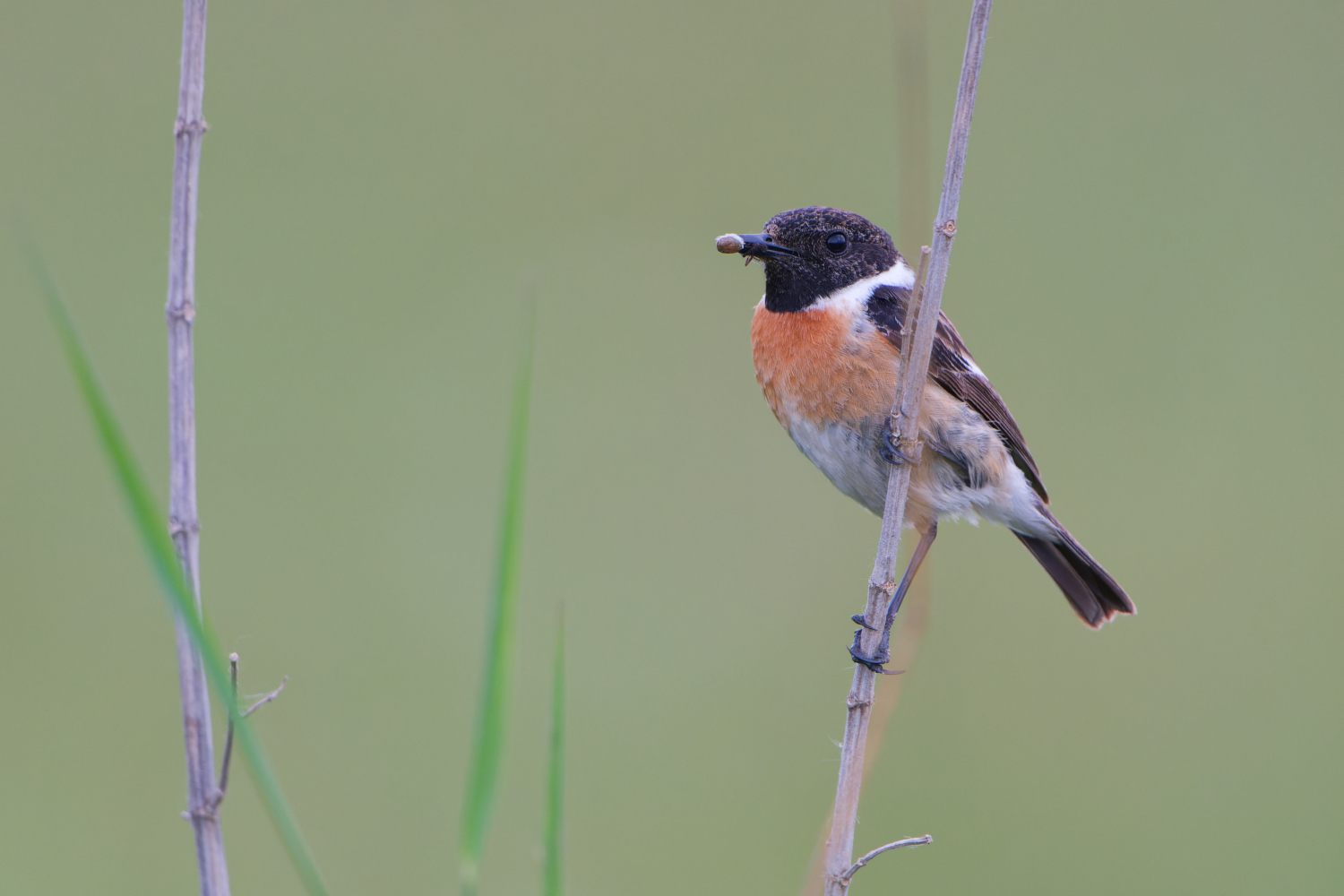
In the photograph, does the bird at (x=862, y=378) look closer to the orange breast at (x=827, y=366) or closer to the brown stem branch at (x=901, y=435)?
the orange breast at (x=827, y=366)

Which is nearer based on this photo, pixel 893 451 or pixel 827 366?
pixel 893 451

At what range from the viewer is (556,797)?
54.4 inches

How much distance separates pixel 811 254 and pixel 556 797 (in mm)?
2266

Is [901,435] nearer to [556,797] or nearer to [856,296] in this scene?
[856,296]

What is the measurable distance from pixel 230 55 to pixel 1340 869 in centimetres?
760

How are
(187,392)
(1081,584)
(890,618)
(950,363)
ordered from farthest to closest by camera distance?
(1081,584) < (950,363) < (890,618) < (187,392)

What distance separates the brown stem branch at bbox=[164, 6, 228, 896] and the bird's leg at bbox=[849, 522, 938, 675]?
4.08 ft

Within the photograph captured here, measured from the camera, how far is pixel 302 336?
656 centimetres

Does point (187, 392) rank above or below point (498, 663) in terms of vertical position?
above

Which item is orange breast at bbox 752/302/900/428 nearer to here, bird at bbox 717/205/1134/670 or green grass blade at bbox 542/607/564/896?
bird at bbox 717/205/1134/670

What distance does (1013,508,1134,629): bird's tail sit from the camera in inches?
155

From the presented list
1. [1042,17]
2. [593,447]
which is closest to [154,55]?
[593,447]

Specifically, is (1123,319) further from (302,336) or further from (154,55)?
(154,55)

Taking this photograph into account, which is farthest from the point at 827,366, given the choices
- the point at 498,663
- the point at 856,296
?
the point at 498,663
